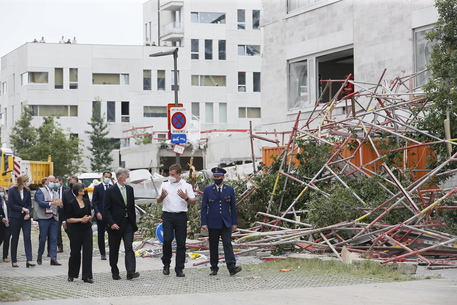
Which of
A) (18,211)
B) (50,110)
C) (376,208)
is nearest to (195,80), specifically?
(50,110)

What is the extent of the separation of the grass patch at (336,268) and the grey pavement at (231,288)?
8.5 inches

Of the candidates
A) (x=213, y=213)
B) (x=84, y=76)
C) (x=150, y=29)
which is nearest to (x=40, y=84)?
(x=84, y=76)

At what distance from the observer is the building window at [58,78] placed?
66.9 meters

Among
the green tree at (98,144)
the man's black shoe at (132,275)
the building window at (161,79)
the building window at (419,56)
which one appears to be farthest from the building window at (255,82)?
the man's black shoe at (132,275)

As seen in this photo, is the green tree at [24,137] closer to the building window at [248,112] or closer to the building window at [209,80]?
the building window at [209,80]

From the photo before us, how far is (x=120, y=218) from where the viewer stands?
43.3ft

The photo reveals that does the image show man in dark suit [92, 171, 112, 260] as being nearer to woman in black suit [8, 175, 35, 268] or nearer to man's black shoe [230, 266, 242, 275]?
woman in black suit [8, 175, 35, 268]

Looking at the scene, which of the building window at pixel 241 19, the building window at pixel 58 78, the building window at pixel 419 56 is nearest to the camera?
the building window at pixel 419 56

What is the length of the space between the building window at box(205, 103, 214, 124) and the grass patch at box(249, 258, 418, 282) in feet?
176

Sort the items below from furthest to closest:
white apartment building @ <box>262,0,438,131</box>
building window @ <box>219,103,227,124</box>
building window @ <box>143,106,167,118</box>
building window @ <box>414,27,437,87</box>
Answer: building window @ <box>219,103,227,124</box> → building window @ <box>143,106,167,118</box> → white apartment building @ <box>262,0,438,131</box> → building window @ <box>414,27,437,87</box>

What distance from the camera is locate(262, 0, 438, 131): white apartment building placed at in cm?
2220

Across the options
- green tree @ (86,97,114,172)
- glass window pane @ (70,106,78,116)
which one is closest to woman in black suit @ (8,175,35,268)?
green tree @ (86,97,114,172)

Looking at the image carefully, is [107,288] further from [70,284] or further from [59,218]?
[59,218]

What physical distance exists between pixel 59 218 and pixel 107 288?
535 centimetres
